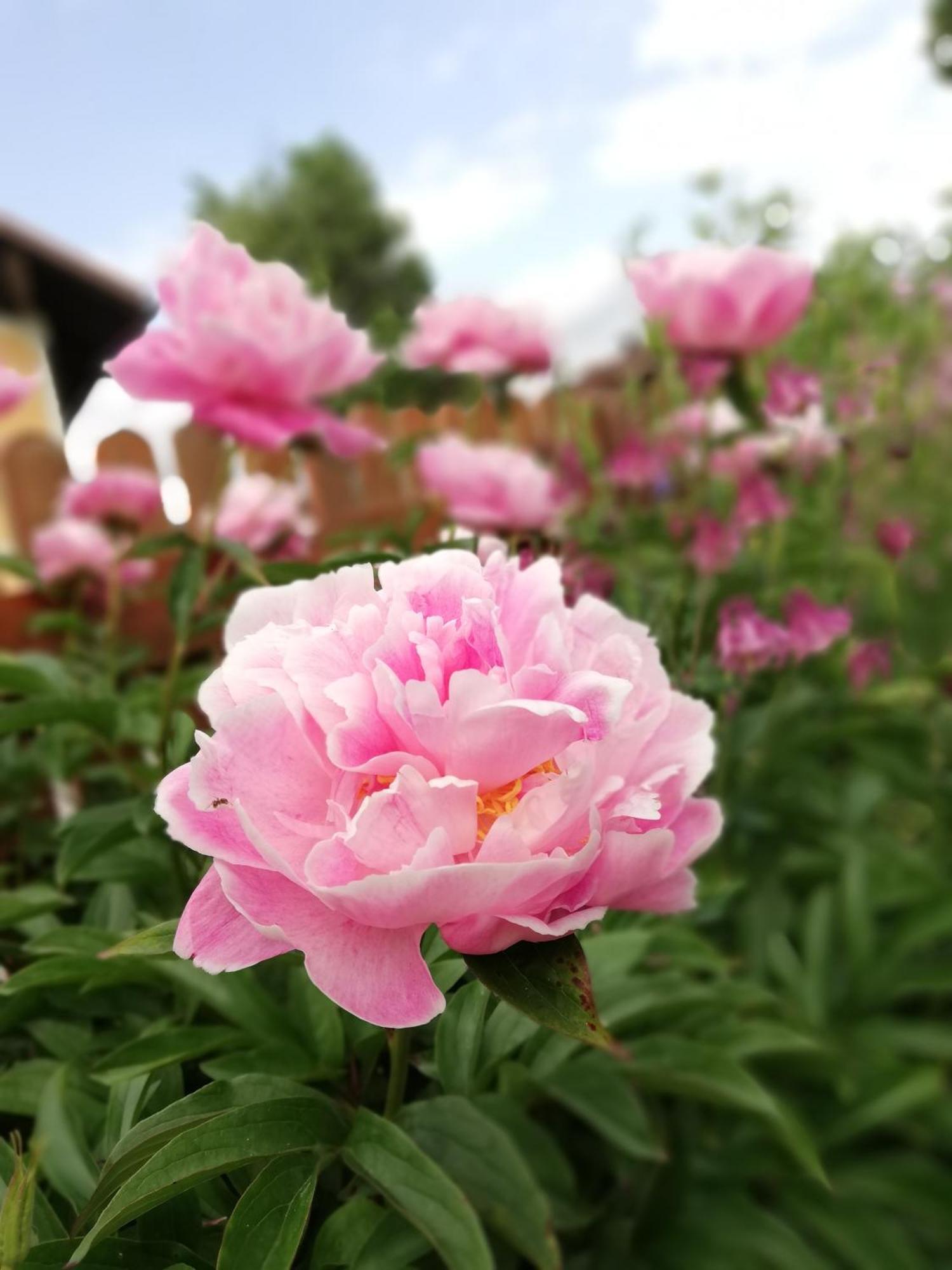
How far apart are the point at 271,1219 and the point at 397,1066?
0.09m

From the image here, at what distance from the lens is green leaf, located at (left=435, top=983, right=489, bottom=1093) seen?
0.47 meters

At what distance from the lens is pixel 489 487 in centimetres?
117

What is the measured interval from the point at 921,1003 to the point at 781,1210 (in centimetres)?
57

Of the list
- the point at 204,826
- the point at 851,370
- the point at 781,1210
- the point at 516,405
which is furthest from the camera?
the point at 516,405

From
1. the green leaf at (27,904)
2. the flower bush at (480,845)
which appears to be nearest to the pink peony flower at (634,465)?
the flower bush at (480,845)

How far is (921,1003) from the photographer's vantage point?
5.32ft

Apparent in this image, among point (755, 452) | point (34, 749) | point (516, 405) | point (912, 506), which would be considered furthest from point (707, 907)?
point (912, 506)

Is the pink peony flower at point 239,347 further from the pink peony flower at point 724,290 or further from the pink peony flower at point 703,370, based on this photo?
the pink peony flower at point 703,370

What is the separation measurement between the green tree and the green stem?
14.8 metres

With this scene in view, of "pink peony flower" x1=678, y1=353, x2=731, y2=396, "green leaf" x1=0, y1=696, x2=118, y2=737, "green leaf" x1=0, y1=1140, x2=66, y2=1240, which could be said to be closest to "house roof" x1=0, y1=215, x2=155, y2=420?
"pink peony flower" x1=678, y1=353, x2=731, y2=396

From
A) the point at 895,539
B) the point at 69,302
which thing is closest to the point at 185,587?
the point at 895,539

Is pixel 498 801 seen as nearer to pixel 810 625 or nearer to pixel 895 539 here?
pixel 810 625

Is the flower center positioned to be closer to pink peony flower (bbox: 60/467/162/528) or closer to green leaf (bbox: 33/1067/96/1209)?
green leaf (bbox: 33/1067/96/1209)

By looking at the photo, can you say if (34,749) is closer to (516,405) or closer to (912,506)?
(516,405)
